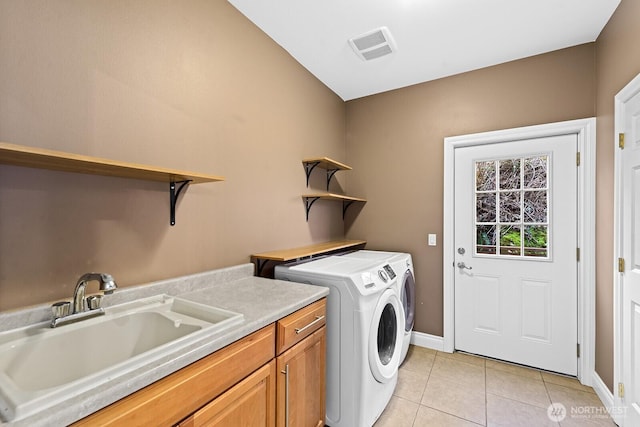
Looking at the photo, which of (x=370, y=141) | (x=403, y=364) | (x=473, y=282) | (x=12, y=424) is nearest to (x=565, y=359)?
(x=473, y=282)

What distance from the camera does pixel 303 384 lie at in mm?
1402

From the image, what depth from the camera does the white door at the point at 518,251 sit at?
2.26 m

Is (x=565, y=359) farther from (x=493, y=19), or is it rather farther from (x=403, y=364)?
(x=493, y=19)

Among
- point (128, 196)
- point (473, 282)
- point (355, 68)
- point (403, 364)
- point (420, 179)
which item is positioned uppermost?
point (355, 68)

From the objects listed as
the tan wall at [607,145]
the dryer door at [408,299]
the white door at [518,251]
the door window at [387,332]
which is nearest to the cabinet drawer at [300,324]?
the door window at [387,332]

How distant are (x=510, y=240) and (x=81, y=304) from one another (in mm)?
2867

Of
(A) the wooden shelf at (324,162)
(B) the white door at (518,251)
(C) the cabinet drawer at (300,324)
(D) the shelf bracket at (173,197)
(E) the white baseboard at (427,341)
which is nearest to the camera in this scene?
(C) the cabinet drawer at (300,324)

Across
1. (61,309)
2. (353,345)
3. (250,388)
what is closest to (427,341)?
(353,345)

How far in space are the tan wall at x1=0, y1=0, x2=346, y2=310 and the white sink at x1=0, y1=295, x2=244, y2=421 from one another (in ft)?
0.59

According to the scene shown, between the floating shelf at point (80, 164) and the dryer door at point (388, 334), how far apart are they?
4.18 ft

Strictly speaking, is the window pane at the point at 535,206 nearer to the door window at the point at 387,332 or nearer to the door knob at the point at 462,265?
the door knob at the point at 462,265

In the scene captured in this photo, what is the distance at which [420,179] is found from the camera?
280 cm

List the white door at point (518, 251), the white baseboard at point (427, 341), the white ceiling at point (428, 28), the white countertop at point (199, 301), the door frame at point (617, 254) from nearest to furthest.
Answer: the white countertop at point (199, 301) → the door frame at point (617, 254) → the white ceiling at point (428, 28) → the white door at point (518, 251) → the white baseboard at point (427, 341)

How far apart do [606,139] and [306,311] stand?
228cm
